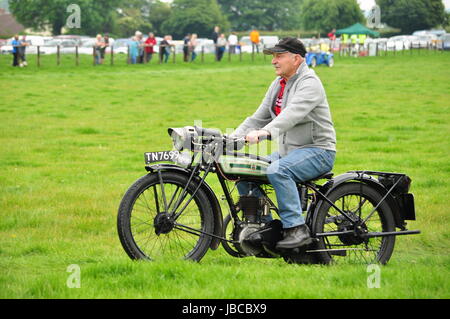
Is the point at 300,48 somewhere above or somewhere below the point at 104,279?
above

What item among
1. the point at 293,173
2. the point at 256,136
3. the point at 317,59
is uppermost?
the point at 317,59

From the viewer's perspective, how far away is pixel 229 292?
5.48m

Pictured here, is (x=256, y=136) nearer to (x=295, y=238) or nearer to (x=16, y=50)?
(x=295, y=238)

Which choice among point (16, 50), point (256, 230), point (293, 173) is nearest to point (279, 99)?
point (293, 173)

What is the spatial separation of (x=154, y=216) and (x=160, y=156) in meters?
0.52

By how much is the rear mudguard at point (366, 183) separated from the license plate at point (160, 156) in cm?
127

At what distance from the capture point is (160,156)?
6289 millimetres

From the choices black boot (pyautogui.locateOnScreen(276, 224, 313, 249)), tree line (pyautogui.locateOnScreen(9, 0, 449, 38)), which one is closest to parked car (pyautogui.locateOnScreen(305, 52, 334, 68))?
→ black boot (pyautogui.locateOnScreen(276, 224, 313, 249))

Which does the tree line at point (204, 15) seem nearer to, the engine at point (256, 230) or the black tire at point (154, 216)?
the black tire at point (154, 216)

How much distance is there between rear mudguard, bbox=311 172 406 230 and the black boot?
0.81 ft

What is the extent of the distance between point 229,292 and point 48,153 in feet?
31.2

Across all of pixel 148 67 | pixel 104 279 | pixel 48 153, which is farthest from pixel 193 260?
pixel 148 67
